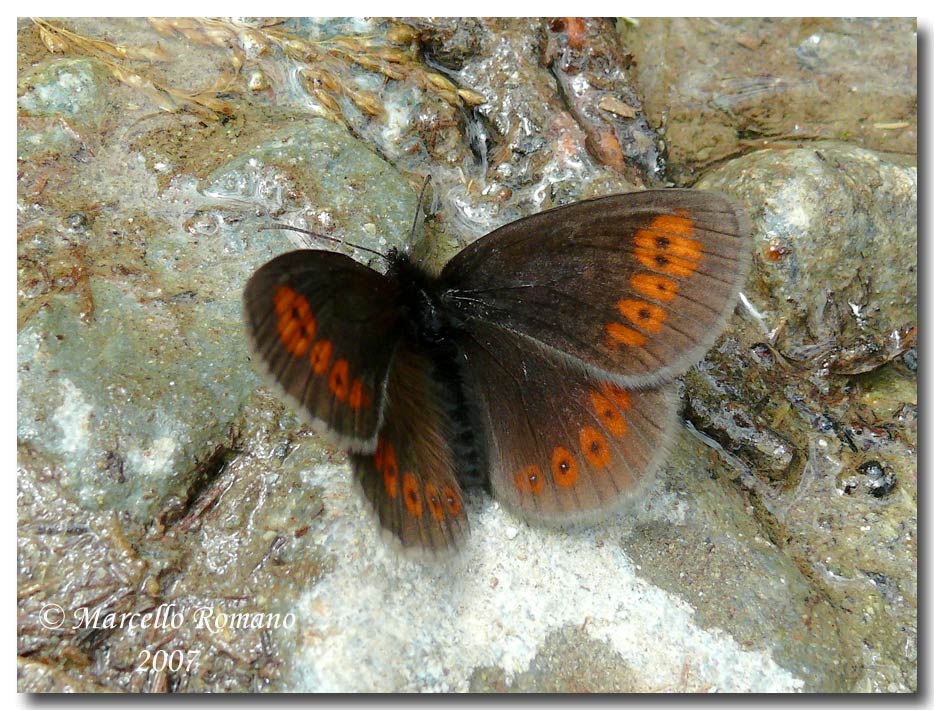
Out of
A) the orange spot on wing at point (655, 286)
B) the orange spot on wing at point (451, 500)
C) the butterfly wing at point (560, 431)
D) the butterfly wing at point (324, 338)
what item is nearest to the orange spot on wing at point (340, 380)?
the butterfly wing at point (324, 338)

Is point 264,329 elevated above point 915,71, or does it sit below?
below

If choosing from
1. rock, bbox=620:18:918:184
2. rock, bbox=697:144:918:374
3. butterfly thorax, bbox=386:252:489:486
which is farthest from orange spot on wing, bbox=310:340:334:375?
rock, bbox=620:18:918:184

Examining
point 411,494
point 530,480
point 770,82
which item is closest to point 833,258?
point 770,82

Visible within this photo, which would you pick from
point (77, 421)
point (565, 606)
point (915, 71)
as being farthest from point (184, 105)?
point (915, 71)

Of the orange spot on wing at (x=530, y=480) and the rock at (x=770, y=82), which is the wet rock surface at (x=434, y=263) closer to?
the rock at (x=770, y=82)

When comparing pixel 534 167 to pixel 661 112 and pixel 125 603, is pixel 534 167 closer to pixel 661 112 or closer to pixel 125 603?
pixel 661 112

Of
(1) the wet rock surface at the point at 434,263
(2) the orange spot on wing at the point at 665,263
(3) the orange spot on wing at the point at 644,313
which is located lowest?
(1) the wet rock surface at the point at 434,263
